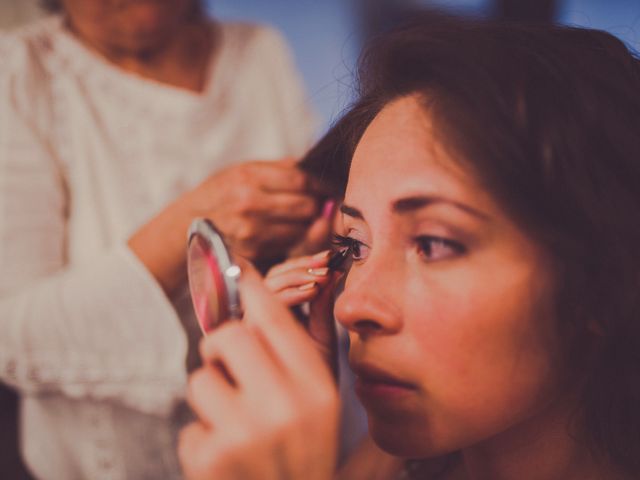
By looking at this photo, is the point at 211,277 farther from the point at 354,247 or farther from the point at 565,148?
the point at 565,148

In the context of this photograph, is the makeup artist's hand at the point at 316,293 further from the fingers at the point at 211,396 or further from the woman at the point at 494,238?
the fingers at the point at 211,396

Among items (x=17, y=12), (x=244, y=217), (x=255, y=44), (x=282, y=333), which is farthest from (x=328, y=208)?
(x=17, y=12)

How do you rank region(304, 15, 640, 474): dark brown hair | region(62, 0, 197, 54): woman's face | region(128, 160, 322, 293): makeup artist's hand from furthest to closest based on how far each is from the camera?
region(62, 0, 197, 54): woman's face
region(128, 160, 322, 293): makeup artist's hand
region(304, 15, 640, 474): dark brown hair

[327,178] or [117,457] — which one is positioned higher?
[327,178]

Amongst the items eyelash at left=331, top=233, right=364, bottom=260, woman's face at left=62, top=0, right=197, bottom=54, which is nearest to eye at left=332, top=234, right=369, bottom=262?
eyelash at left=331, top=233, right=364, bottom=260

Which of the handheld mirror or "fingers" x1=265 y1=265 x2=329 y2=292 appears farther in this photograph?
"fingers" x1=265 y1=265 x2=329 y2=292

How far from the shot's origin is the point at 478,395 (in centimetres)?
48

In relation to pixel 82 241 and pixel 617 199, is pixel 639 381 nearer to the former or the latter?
pixel 617 199

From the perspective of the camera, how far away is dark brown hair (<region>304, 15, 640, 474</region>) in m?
0.45

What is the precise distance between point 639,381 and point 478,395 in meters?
0.17

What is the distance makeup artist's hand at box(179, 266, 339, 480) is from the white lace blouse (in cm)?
40

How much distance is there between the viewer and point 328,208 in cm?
74

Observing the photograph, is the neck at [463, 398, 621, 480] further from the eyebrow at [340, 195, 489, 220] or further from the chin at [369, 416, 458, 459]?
the eyebrow at [340, 195, 489, 220]

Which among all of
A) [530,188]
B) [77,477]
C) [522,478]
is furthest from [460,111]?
[77,477]
